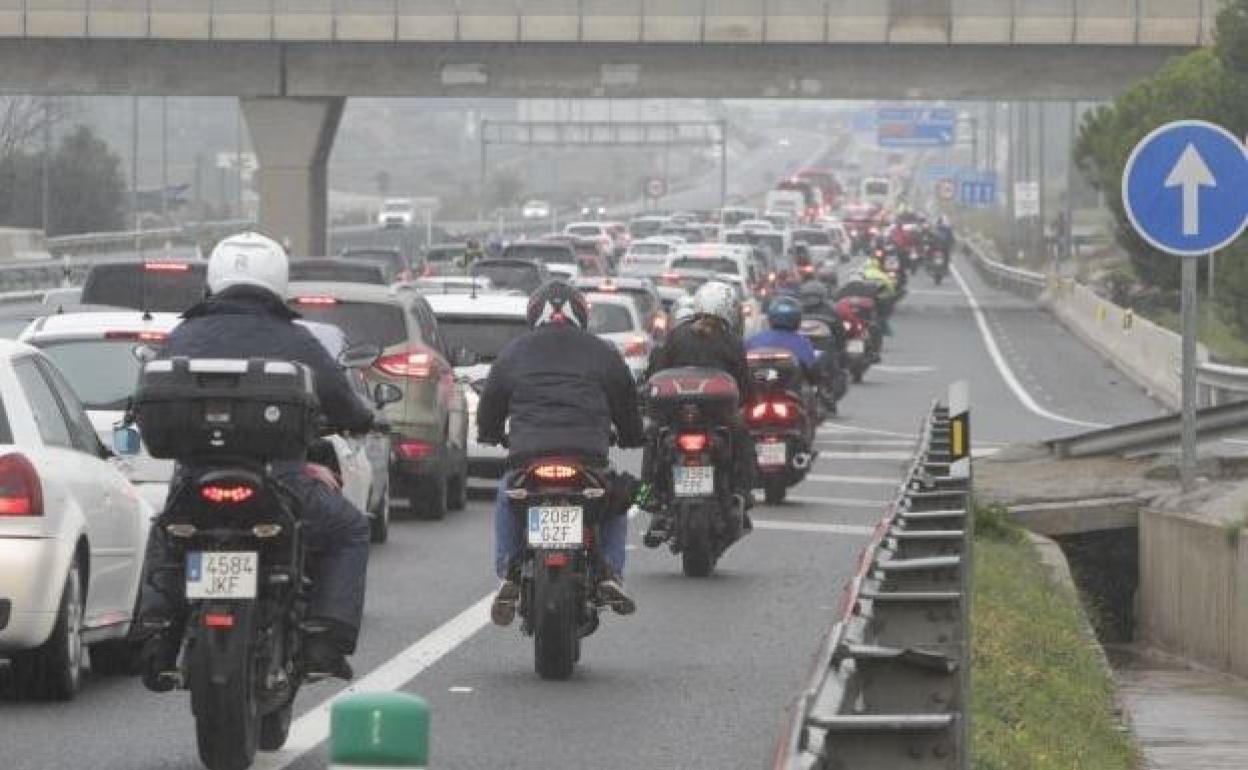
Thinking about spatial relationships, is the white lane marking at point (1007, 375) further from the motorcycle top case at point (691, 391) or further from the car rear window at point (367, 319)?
the motorcycle top case at point (691, 391)

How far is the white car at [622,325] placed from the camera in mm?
38781

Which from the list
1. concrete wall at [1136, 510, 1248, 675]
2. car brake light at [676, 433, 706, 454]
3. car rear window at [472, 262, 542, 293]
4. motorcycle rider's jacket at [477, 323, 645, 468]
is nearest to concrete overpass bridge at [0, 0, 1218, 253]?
car rear window at [472, 262, 542, 293]

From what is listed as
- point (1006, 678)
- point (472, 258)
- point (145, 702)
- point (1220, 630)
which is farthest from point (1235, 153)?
point (472, 258)

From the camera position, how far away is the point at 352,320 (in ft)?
82.1

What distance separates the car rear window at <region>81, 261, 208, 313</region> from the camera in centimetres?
3186

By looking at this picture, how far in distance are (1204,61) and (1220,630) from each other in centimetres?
5558

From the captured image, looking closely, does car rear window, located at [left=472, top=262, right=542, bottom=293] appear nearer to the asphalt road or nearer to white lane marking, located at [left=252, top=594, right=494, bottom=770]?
the asphalt road

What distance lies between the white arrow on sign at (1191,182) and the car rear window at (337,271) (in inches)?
797

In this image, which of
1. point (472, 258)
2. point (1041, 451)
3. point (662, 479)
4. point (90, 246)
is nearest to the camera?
point (662, 479)

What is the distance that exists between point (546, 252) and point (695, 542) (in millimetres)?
48388

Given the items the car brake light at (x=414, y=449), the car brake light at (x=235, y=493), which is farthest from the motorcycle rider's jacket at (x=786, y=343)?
the car brake light at (x=235, y=493)

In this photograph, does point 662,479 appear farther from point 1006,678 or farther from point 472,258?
point 472,258

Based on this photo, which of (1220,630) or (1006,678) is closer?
(1006,678)

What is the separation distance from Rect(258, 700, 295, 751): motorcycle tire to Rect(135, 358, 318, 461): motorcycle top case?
3.36 feet
